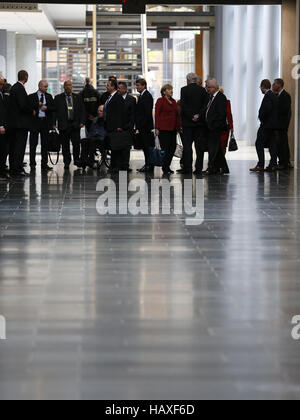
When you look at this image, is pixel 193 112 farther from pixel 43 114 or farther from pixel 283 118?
pixel 43 114

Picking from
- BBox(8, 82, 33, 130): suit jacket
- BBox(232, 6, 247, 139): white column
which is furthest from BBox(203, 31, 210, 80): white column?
BBox(8, 82, 33, 130): suit jacket

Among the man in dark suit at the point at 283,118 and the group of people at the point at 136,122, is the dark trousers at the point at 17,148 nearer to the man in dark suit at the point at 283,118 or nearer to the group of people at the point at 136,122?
the group of people at the point at 136,122

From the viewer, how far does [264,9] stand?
31.9 m

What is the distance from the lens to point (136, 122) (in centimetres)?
1805

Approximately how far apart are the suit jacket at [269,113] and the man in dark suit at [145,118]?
82.5 inches

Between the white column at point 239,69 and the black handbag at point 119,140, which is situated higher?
the white column at point 239,69

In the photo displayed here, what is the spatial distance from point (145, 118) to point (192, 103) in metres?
1.19

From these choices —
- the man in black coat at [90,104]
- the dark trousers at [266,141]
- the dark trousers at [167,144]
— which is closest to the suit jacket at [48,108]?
the man in black coat at [90,104]

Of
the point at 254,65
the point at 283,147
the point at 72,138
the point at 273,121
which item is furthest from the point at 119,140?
the point at 254,65

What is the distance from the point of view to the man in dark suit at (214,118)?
16.9m

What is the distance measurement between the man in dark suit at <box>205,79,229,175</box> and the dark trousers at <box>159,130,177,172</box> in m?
0.84

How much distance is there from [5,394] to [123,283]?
2620 millimetres

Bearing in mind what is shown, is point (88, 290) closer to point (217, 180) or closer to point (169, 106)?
point (217, 180)
